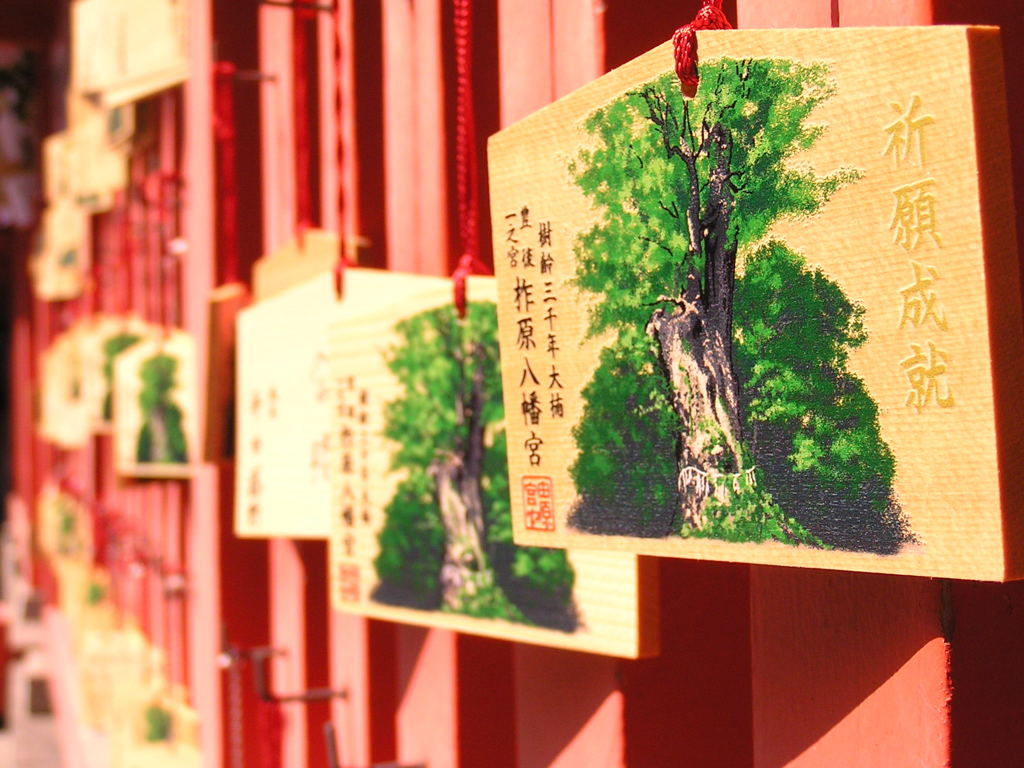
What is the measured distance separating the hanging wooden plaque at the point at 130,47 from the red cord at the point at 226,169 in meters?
0.15

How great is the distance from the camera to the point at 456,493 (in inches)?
30.5

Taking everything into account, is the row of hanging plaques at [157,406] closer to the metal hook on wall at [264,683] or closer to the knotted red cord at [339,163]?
the metal hook on wall at [264,683]

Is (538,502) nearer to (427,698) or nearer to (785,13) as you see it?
(785,13)

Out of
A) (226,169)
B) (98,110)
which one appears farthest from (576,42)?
(98,110)

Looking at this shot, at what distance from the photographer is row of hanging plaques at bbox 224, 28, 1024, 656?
0.44m

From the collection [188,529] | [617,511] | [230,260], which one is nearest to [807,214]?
[617,511]

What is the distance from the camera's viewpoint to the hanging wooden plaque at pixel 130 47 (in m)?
1.53

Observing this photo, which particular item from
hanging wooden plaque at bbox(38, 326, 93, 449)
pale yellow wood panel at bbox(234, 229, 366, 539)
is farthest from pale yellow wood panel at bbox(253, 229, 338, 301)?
hanging wooden plaque at bbox(38, 326, 93, 449)

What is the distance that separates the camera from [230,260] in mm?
1365

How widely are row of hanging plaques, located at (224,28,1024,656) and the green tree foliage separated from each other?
1525 mm

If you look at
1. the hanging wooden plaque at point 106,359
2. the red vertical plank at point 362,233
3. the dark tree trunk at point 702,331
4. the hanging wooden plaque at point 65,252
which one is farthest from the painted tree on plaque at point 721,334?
the hanging wooden plaque at point 65,252

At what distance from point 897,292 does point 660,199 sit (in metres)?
0.13

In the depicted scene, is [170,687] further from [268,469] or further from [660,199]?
[660,199]

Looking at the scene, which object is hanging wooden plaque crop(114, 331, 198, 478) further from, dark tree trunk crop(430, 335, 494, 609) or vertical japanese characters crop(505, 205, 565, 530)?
vertical japanese characters crop(505, 205, 565, 530)
